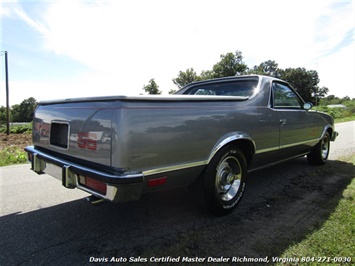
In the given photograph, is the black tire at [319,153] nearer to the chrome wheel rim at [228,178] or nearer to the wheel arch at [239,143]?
the wheel arch at [239,143]

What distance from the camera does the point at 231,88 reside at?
3.90 meters

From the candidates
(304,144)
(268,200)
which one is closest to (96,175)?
(268,200)

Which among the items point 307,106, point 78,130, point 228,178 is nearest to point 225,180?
point 228,178

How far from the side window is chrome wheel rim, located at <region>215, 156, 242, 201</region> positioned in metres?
1.28

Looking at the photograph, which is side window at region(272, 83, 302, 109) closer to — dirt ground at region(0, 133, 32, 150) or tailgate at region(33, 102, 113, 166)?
tailgate at region(33, 102, 113, 166)

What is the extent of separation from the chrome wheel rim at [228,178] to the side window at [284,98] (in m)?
1.28

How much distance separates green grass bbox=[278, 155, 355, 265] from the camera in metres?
2.08

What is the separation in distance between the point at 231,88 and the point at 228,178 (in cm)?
161

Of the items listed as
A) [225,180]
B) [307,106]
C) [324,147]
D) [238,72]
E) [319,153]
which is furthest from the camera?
[238,72]

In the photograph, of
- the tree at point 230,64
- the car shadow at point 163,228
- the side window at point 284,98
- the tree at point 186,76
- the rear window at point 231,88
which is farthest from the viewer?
the tree at point 186,76

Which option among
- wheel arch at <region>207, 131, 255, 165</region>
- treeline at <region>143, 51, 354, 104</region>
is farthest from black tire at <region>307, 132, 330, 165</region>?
treeline at <region>143, 51, 354, 104</region>

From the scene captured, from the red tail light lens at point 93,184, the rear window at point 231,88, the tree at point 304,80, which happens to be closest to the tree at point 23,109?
the tree at point 304,80

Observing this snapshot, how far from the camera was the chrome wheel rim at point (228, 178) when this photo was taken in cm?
286

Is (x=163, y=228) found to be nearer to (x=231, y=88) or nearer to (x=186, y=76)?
(x=231, y=88)
